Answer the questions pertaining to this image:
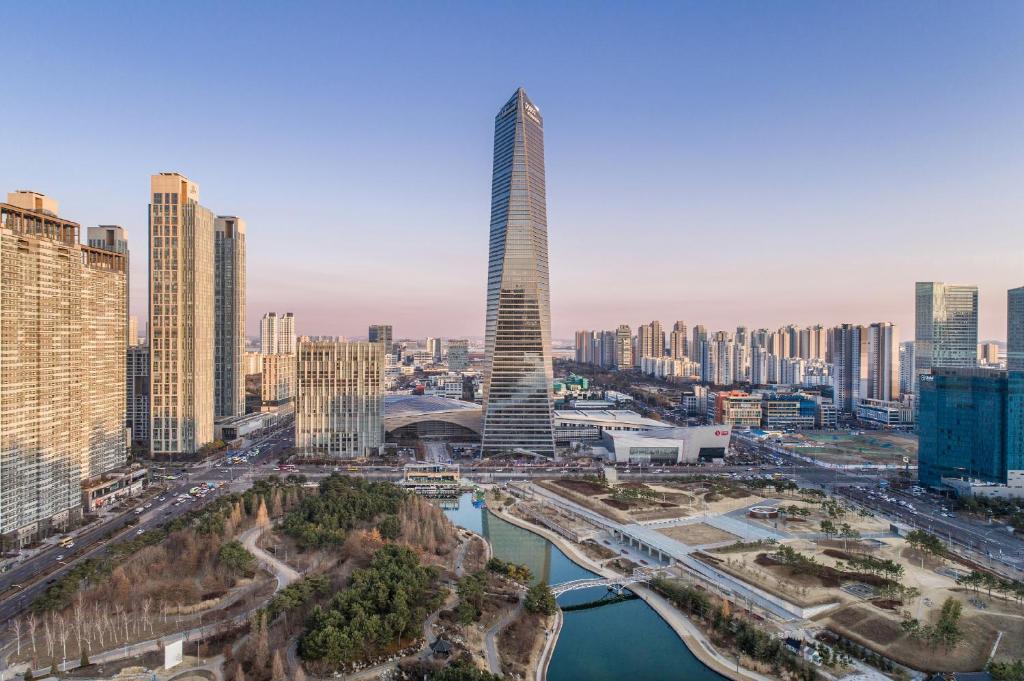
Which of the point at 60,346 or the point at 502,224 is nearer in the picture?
the point at 60,346

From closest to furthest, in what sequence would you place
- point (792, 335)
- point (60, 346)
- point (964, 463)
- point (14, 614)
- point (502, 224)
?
point (14, 614) < point (60, 346) < point (964, 463) < point (502, 224) < point (792, 335)

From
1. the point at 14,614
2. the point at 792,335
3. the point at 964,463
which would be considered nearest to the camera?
the point at 14,614

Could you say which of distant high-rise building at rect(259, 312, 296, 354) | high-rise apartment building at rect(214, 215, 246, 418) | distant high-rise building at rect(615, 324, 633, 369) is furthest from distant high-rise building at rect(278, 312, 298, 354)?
distant high-rise building at rect(615, 324, 633, 369)

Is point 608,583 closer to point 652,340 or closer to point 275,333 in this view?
point 275,333

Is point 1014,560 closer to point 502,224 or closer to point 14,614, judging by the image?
point 502,224

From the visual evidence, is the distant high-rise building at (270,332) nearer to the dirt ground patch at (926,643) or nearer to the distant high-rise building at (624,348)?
the distant high-rise building at (624,348)

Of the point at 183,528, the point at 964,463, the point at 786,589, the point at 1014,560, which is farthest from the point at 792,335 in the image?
the point at 183,528

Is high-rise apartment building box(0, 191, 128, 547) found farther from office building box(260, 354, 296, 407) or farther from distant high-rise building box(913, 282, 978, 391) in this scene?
distant high-rise building box(913, 282, 978, 391)

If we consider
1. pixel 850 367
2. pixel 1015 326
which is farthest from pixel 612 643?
pixel 850 367
